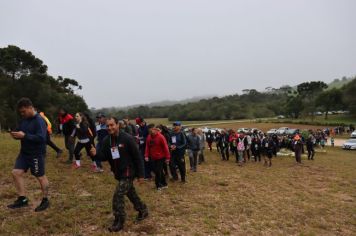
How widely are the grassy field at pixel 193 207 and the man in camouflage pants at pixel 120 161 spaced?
53 centimetres

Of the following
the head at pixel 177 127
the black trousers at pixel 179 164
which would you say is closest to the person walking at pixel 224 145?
the head at pixel 177 127

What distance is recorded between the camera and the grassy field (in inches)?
237

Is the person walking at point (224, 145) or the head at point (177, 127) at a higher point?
the head at point (177, 127)

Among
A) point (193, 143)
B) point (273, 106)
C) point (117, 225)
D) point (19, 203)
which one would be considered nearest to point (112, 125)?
point (117, 225)

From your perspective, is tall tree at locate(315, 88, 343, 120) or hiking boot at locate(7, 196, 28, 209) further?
tall tree at locate(315, 88, 343, 120)

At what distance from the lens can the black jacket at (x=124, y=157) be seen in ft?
18.3

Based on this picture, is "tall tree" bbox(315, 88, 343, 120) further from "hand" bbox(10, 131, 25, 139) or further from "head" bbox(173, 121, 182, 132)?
"hand" bbox(10, 131, 25, 139)

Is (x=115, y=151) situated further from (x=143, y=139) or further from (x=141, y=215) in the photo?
(x=143, y=139)

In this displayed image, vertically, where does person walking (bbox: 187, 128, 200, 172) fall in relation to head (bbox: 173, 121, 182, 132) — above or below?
below

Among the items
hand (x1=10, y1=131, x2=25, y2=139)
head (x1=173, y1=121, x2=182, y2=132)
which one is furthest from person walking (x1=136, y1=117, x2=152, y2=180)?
hand (x1=10, y1=131, x2=25, y2=139)

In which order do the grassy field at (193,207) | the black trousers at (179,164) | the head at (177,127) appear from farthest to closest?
the head at (177,127) → the black trousers at (179,164) → the grassy field at (193,207)

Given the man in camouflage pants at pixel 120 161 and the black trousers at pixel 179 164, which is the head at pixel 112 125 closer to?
the man in camouflage pants at pixel 120 161

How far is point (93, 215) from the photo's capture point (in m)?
6.45

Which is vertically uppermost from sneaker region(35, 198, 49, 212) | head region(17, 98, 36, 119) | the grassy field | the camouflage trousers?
head region(17, 98, 36, 119)
